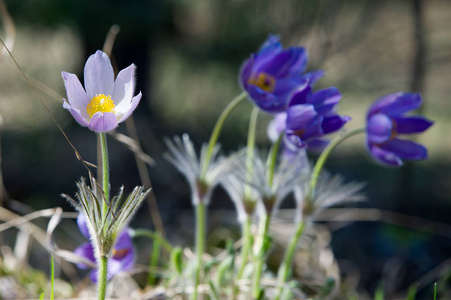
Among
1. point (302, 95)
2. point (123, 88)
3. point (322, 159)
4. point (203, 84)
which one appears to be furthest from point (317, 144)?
point (203, 84)

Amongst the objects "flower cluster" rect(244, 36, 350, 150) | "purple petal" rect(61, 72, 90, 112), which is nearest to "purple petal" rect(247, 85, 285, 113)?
"flower cluster" rect(244, 36, 350, 150)

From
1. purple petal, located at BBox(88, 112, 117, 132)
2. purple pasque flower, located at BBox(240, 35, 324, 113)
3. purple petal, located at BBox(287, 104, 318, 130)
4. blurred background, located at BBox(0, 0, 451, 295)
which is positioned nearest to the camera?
purple petal, located at BBox(88, 112, 117, 132)

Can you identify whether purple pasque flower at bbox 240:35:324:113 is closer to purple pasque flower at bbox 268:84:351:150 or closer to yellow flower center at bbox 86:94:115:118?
purple pasque flower at bbox 268:84:351:150

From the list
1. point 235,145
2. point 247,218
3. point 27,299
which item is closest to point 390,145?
point 247,218

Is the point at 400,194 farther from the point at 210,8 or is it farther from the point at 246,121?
the point at 210,8

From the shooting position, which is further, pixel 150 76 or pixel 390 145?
pixel 150 76

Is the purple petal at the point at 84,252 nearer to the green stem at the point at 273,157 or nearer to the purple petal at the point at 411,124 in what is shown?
the green stem at the point at 273,157
